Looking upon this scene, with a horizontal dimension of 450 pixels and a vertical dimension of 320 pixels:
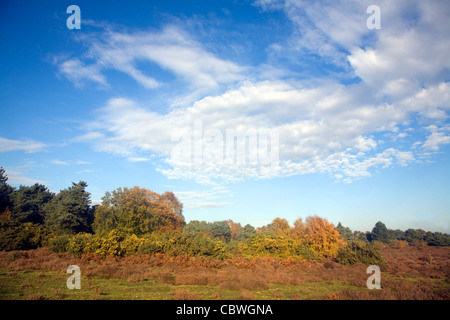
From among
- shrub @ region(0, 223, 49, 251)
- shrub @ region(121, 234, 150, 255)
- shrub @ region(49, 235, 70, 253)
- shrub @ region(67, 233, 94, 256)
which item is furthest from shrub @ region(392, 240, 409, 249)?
shrub @ region(0, 223, 49, 251)

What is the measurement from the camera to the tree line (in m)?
25.0

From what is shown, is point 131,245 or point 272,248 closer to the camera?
point 131,245

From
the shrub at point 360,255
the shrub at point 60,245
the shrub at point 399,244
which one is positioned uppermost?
the shrub at point 60,245

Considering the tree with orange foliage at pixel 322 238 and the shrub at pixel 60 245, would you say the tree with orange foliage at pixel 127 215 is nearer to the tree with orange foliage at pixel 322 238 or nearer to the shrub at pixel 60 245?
the shrub at pixel 60 245

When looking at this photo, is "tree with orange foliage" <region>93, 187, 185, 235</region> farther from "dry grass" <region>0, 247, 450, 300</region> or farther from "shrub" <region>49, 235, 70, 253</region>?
"dry grass" <region>0, 247, 450, 300</region>

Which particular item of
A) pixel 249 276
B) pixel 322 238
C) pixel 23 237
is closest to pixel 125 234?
pixel 23 237

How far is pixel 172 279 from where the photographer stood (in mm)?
15539

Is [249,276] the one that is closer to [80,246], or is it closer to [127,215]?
[80,246]

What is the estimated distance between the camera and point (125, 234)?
100 ft

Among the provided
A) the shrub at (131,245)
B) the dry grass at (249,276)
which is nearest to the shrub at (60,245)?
the dry grass at (249,276)

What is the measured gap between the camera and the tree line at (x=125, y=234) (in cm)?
2495
